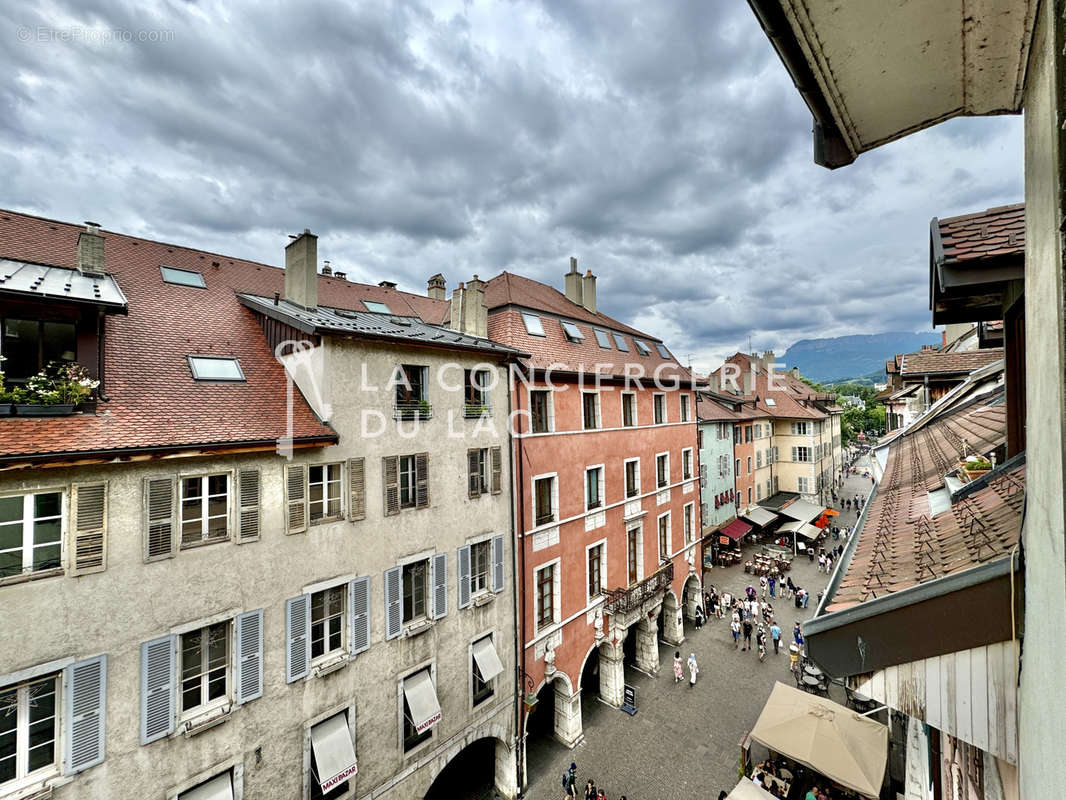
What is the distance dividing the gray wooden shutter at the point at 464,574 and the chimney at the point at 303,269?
27.9 feet

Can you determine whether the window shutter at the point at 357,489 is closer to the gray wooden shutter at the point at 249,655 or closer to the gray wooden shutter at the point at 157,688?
the gray wooden shutter at the point at 249,655

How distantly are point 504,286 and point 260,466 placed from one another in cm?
1319

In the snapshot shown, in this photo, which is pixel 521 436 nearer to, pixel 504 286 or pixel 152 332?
pixel 504 286

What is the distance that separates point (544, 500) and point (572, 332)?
7.78 meters

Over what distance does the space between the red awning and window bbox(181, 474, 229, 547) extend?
32032 mm

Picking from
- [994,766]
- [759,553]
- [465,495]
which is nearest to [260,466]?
[465,495]

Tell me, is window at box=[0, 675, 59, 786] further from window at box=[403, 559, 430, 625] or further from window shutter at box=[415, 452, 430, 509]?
window shutter at box=[415, 452, 430, 509]

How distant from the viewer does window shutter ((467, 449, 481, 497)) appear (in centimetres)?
1420

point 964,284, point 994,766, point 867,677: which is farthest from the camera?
point 964,284

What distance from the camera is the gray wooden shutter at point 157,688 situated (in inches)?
331

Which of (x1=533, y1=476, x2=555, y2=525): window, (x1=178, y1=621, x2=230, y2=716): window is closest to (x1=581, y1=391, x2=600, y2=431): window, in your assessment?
(x1=533, y1=476, x2=555, y2=525): window

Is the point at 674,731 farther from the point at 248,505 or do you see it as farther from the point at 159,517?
the point at 159,517

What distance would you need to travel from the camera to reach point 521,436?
628 inches

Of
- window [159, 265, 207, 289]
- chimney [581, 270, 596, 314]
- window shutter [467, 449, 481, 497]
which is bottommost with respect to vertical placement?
window shutter [467, 449, 481, 497]
